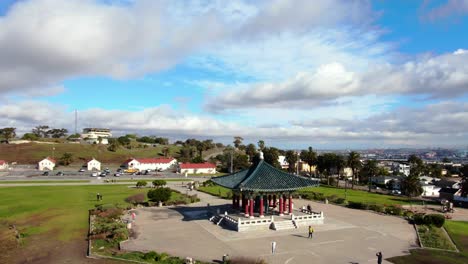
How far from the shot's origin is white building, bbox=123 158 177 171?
122 metres

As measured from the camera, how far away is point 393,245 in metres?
32.2

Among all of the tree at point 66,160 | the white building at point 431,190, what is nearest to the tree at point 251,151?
the white building at point 431,190

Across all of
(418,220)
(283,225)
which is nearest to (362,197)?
(418,220)

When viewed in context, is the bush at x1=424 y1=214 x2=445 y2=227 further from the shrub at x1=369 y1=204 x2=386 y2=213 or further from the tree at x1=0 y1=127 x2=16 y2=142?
the tree at x1=0 y1=127 x2=16 y2=142

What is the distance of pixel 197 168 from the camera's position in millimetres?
117125

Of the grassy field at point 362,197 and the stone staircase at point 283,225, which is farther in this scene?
the grassy field at point 362,197

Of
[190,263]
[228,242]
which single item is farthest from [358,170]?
[190,263]

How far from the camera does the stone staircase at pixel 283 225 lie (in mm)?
37125

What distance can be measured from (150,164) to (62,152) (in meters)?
41.3

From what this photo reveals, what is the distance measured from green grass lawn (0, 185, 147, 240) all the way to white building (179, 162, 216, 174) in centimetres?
4631

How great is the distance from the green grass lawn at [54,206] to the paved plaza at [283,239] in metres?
7.09

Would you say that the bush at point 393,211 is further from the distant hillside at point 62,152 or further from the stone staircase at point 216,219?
the distant hillside at point 62,152

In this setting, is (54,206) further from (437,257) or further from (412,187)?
(412,187)

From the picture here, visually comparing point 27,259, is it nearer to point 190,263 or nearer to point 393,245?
point 190,263
